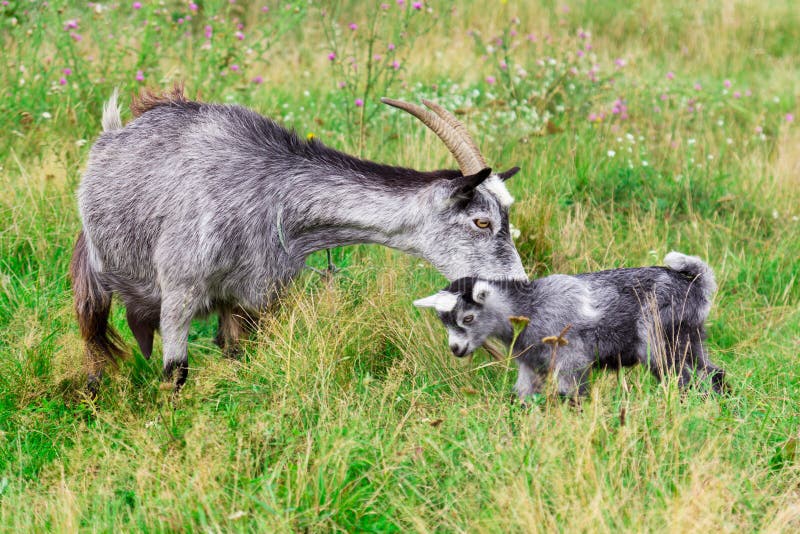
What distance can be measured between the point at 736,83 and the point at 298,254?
7.18 m

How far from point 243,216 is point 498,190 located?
1344 millimetres

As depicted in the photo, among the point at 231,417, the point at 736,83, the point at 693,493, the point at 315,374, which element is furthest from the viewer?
the point at 736,83

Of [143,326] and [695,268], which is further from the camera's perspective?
[143,326]

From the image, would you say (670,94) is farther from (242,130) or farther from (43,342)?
(43,342)

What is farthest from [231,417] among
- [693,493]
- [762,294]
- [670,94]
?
[670,94]

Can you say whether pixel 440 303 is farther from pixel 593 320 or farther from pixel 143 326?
→ pixel 143 326

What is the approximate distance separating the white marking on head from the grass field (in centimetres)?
78

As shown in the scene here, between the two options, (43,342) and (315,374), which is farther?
(43,342)

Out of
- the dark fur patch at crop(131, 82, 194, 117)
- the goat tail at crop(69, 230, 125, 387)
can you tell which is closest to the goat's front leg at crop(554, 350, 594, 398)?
the goat tail at crop(69, 230, 125, 387)

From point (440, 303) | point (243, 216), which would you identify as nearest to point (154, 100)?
point (243, 216)

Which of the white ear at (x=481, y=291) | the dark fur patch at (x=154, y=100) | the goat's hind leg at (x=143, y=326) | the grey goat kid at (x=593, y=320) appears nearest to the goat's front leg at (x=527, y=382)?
the grey goat kid at (x=593, y=320)

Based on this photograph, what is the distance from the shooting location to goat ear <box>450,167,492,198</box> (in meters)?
4.61

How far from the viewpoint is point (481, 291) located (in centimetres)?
452

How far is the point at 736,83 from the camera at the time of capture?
10398 mm
